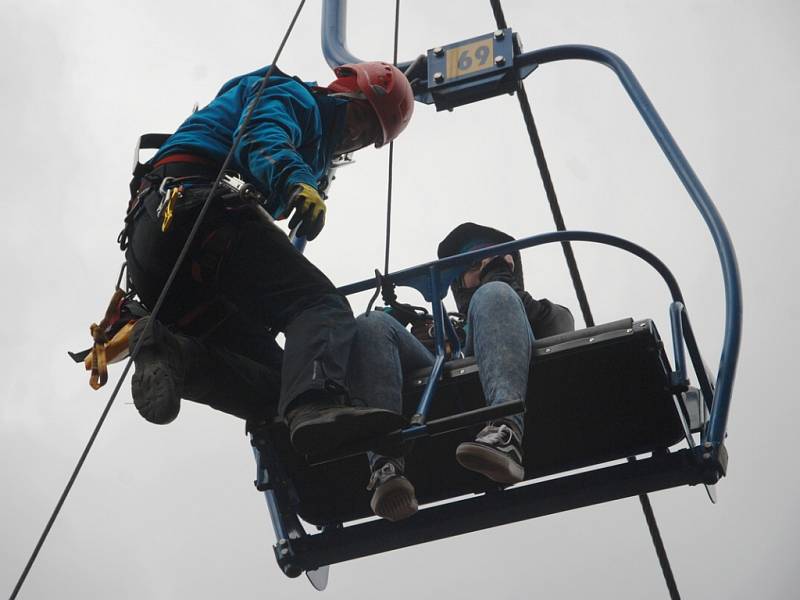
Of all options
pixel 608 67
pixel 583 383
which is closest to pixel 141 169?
pixel 583 383

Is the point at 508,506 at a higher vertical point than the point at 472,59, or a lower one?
lower

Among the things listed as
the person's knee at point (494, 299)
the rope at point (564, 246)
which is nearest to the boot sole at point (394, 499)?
the person's knee at point (494, 299)

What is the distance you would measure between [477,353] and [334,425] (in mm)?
734

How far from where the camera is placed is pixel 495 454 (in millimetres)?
3900

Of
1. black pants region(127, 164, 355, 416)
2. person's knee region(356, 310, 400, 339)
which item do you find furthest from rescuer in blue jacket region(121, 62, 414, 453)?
person's knee region(356, 310, 400, 339)

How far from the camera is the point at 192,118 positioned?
4500 mm

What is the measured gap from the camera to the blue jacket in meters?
4.07

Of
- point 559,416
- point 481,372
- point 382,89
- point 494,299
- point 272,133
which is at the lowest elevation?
point 559,416

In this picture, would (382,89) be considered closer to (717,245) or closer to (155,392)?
(717,245)

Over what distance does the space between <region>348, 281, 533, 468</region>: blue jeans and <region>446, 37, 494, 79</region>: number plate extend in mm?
1452

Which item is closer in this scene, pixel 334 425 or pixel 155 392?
pixel 334 425

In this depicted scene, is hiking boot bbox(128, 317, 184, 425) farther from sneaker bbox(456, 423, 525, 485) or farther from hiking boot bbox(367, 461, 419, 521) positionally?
sneaker bbox(456, 423, 525, 485)

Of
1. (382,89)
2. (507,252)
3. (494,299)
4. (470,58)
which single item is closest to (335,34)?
(470,58)

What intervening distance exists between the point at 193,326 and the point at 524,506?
1256 millimetres
